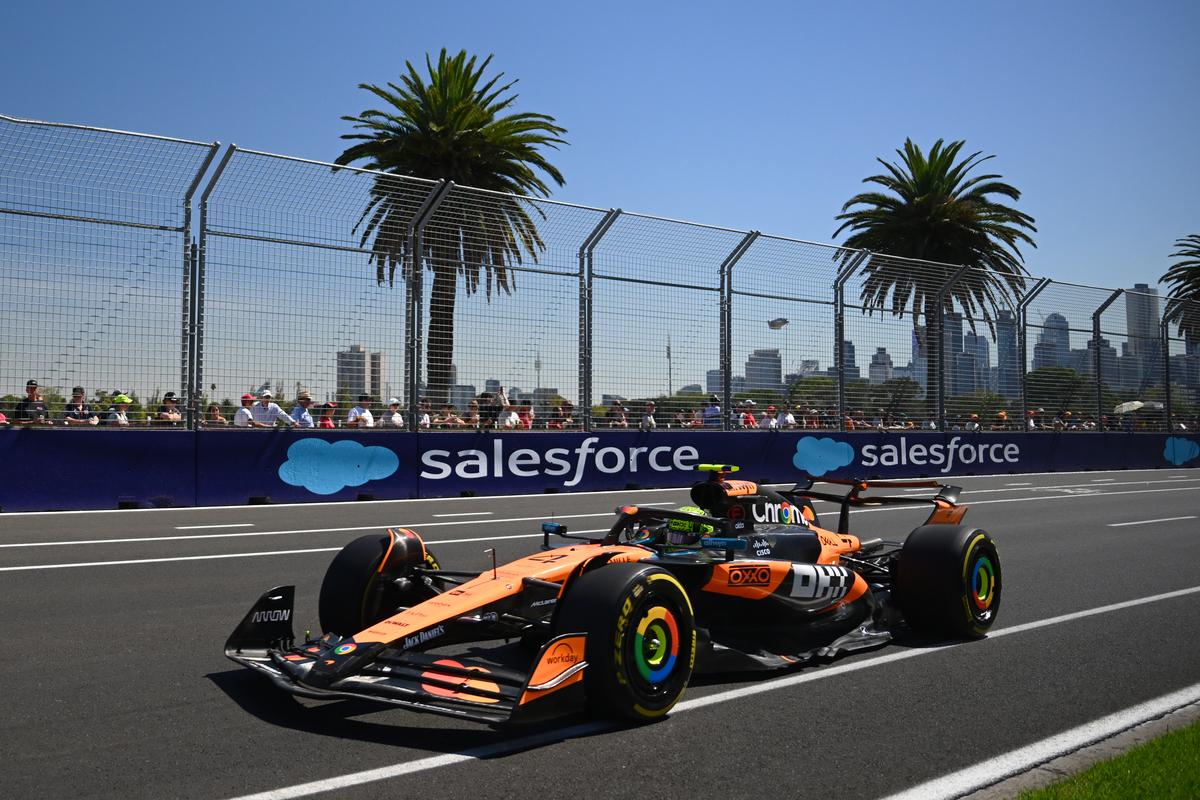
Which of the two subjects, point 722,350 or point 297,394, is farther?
point 722,350

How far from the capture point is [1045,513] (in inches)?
589

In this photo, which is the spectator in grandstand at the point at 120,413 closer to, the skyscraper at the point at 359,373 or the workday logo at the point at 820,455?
the skyscraper at the point at 359,373

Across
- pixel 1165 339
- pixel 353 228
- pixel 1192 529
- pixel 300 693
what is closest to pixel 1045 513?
pixel 1192 529

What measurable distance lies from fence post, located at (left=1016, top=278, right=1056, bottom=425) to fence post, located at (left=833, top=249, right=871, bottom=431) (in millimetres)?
5887

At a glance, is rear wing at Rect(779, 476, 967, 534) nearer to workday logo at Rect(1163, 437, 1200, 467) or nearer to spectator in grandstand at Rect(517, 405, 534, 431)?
spectator in grandstand at Rect(517, 405, 534, 431)

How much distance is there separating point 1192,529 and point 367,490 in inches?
413

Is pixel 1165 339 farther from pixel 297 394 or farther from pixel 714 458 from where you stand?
pixel 297 394

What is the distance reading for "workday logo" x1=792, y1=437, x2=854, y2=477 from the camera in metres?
20.1

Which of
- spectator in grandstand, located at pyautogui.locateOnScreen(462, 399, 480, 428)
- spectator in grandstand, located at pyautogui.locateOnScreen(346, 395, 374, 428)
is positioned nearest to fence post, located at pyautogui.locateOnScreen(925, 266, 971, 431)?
spectator in grandstand, located at pyautogui.locateOnScreen(462, 399, 480, 428)

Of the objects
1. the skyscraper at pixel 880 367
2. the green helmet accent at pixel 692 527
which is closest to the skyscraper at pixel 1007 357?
the skyscraper at pixel 880 367

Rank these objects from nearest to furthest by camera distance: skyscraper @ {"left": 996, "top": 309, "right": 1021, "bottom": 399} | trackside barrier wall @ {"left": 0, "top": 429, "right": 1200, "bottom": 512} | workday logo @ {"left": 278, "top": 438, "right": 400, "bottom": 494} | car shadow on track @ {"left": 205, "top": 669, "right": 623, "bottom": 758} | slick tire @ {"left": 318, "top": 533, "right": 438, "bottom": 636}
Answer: car shadow on track @ {"left": 205, "top": 669, "right": 623, "bottom": 758} → slick tire @ {"left": 318, "top": 533, "right": 438, "bottom": 636} → trackside barrier wall @ {"left": 0, "top": 429, "right": 1200, "bottom": 512} → workday logo @ {"left": 278, "top": 438, "right": 400, "bottom": 494} → skyscraper @ {"left": 996, "top": 309, "right": 1021, "bottom": 399}

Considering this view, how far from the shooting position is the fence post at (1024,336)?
82.0 feet

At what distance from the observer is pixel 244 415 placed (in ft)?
46.1

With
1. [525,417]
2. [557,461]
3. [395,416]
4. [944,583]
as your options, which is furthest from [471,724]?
[557,461]
